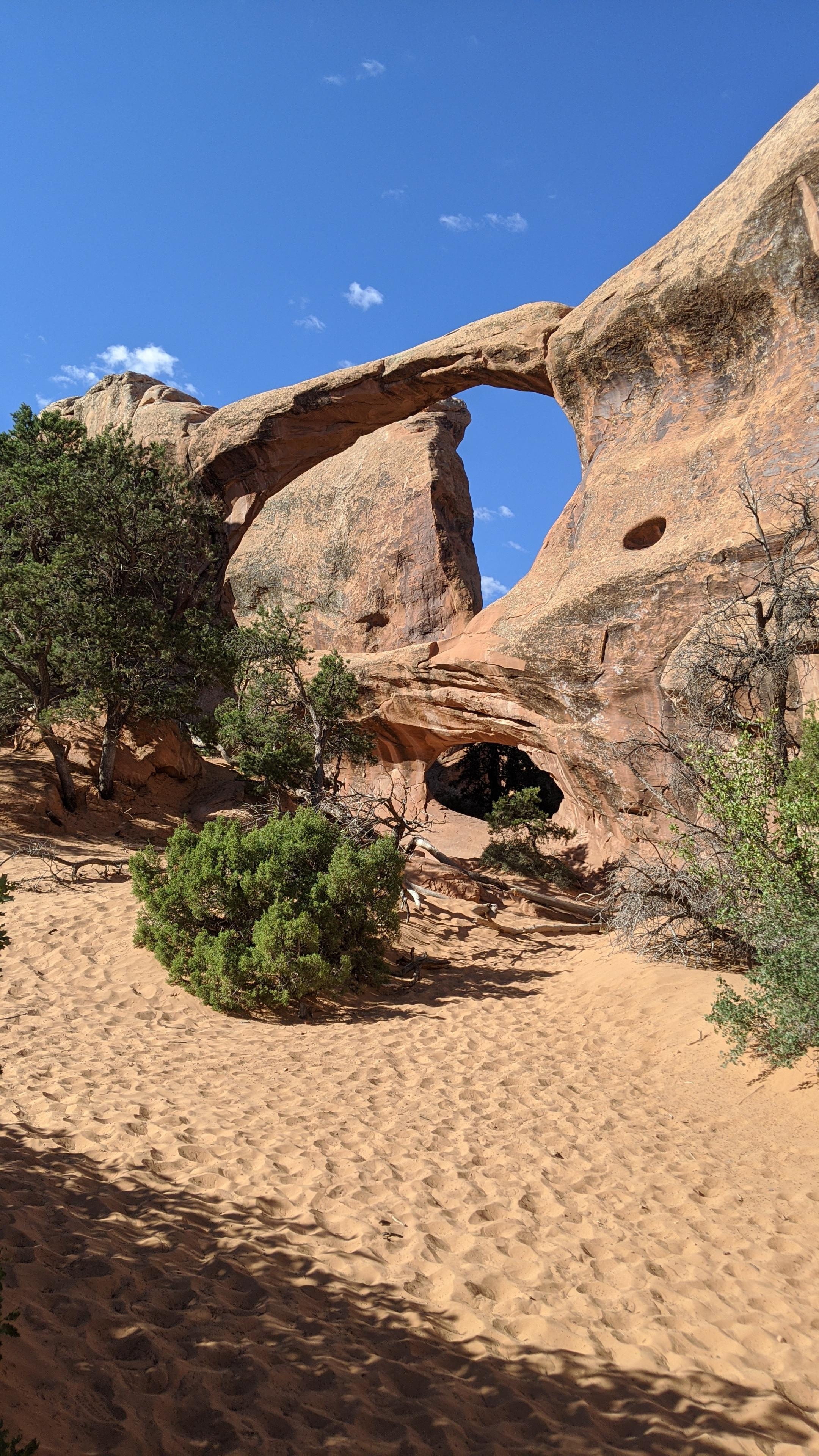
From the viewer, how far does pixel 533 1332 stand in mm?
3619

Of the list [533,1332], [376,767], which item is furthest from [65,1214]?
[376,767]

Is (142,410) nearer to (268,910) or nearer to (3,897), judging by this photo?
(268,910)

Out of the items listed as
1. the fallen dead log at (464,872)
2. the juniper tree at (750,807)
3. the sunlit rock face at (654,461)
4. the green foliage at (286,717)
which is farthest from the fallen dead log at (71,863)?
the juniper tree at (750,807)

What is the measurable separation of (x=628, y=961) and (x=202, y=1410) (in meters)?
7.61

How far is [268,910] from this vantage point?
27.9ft

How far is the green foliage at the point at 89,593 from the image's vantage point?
14375 millimetres

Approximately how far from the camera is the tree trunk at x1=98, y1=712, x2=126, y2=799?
15.6 metres

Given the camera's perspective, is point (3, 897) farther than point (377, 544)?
No

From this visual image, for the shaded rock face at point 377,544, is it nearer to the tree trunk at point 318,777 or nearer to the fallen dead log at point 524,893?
the tree trunk at point 318,777

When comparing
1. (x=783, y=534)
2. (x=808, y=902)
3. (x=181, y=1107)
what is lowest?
(x=181, y=1107)

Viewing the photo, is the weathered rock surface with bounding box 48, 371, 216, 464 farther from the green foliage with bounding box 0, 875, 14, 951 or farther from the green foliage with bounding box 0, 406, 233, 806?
the green foliage with bounding box 0, 875, 14, 951

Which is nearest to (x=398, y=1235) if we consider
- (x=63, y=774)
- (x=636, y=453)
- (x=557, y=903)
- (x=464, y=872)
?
(x=464, y=872)

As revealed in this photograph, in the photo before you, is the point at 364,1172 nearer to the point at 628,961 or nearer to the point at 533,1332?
the point at 533,1332

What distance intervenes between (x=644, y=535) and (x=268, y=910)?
823 centimetres
